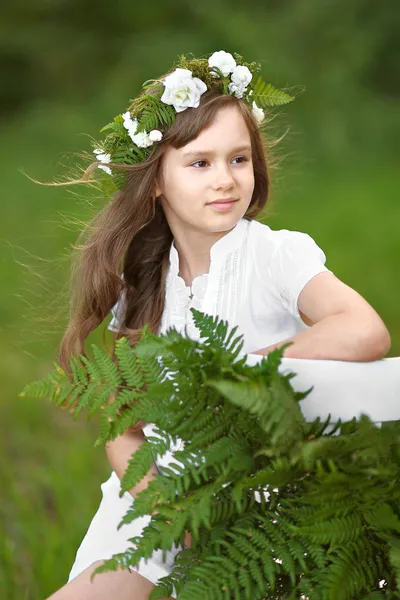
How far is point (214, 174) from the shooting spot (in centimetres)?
156

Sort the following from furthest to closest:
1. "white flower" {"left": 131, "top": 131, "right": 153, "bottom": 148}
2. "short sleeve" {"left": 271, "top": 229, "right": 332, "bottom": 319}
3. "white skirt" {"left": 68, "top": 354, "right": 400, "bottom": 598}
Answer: "white flower" {"left": 131, "top": 131, "right": 153, "bottom": 148}
"short sleeve" {"left": 271, "top": 229, "right": 332, "bottom": 319}
"white skirt" {"left": 68, "top": 354, "right": 400, "bottom": 598}

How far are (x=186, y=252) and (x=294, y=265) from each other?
10.4 inches

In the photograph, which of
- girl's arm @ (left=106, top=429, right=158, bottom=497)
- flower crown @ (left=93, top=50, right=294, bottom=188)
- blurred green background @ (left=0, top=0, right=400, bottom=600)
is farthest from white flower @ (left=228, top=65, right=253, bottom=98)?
blurred green background @ (left=0, top=0, right=400, bottom=600)

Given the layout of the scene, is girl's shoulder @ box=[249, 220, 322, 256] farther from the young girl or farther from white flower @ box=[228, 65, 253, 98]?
white flower @ box=[228, 65, 253, 98]

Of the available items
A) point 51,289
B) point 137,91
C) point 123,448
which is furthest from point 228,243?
point 137,91

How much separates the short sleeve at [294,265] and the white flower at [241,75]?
28 cm

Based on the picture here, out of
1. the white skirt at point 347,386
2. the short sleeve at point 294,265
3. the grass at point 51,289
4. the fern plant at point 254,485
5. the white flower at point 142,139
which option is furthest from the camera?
the grass at point 51,289

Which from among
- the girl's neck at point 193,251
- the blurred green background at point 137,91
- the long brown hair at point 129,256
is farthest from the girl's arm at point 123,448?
the blurred green background at point 137,91

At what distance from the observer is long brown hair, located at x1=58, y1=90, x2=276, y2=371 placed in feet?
5.64

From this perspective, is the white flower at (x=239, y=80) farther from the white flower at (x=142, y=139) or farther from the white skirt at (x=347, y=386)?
the white skirt at (x=347, y=386)

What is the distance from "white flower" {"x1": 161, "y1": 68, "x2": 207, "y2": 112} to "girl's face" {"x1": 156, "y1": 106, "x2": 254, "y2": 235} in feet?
0.18

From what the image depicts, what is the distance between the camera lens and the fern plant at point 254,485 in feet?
3.53

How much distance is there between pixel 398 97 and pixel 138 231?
5.57 meters

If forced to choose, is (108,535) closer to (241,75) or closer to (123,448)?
(123,448)
